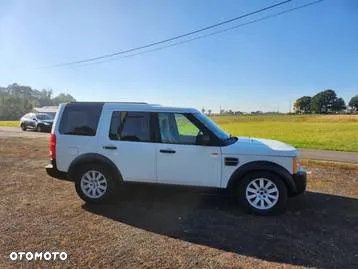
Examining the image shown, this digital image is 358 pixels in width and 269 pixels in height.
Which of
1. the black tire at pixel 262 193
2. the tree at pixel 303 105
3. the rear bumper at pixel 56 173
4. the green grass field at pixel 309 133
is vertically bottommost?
the green grass field at pixel 309 133

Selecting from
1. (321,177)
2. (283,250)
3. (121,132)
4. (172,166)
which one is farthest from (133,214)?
(321,177)

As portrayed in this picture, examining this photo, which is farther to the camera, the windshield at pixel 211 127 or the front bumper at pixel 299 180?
the windshield at pixel 211 127

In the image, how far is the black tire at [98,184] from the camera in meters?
6.31

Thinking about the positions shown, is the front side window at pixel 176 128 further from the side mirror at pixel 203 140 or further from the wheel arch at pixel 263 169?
the wheel arch at pixel 263 169

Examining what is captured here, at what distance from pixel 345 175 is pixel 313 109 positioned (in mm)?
147414

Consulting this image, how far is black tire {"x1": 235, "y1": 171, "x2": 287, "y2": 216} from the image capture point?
5855 mm

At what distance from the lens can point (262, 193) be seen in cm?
593

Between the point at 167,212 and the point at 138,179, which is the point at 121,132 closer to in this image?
the point at 138,179

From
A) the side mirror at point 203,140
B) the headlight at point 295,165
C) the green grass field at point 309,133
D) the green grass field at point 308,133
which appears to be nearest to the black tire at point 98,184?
the side mirror at point 203,140

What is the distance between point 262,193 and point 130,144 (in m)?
2.37

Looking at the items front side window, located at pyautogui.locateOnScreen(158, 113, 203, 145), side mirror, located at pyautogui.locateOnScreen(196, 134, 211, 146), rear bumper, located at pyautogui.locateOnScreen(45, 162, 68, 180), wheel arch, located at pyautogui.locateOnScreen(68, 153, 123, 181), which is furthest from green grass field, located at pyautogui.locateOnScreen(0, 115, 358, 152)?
rear bumper, located at pyautogui.locateOnScreen(45, 162, 68, 180)

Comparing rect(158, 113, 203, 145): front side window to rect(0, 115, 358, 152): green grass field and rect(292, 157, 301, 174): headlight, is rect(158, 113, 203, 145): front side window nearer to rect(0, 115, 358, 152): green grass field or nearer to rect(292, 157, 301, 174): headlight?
rect(292, 157, 301, 174): headlight

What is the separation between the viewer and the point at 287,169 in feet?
19.2

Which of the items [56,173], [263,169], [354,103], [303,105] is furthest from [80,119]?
[303,105]
